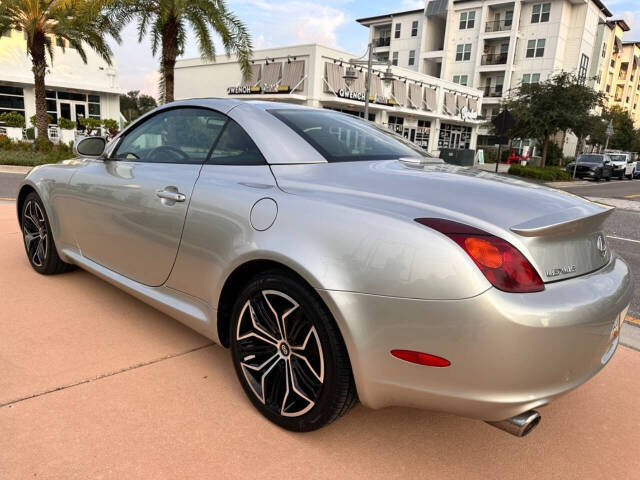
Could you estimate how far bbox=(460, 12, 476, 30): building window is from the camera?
50469 mm

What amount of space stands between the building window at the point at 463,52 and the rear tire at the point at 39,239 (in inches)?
2129

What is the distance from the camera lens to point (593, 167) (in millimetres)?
26906

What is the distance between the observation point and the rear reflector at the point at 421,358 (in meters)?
1.71

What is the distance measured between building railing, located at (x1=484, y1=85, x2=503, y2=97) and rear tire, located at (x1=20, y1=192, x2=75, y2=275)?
5267cm

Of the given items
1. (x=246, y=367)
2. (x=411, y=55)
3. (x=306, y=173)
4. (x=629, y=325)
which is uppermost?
(x=411, y=55)

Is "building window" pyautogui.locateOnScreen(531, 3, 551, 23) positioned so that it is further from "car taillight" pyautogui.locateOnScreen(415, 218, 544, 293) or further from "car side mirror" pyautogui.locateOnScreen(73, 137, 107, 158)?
"car taillight" pyautogui.locateOnScreen(415, 218, 544, 293)

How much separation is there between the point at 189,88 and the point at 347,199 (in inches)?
1548

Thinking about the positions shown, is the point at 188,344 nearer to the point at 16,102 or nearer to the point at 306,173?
the point at 306,173

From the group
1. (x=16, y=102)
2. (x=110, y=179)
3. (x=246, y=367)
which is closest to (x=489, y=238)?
(x=246, y=367)

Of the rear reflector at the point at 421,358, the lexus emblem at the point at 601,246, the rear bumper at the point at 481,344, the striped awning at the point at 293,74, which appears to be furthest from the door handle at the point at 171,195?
the striped awning at the point at 293,74

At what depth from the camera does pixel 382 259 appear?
69.7 inches

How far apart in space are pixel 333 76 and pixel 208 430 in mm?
30130

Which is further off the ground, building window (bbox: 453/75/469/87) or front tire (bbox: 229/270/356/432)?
building window (bbox: 453/75/469/87)

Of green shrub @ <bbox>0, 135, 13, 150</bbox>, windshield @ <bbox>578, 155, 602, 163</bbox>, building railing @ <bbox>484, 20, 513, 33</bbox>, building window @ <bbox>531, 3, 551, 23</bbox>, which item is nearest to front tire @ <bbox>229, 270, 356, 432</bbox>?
green shrub @ <bbox>0, 135, 13, 150</bbox>
